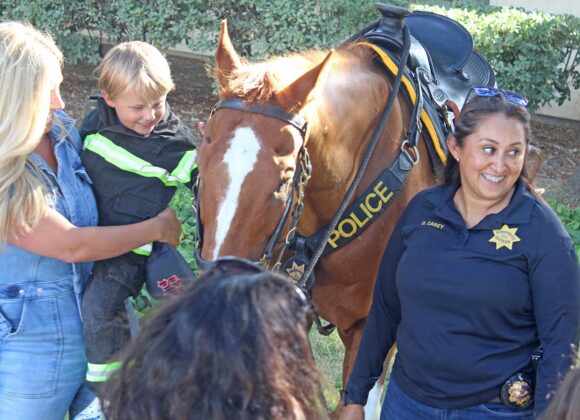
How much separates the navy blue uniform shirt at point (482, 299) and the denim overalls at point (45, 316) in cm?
115

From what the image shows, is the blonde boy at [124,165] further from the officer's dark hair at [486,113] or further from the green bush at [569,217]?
the green bush at [569,217]

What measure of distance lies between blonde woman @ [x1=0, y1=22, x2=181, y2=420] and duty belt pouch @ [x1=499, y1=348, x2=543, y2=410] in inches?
50.3

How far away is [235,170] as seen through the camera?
2.48 meters

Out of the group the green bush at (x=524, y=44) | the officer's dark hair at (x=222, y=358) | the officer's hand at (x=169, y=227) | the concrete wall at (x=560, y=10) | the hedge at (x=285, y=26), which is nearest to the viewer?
the officer's dark hair at (x=222, y=358)

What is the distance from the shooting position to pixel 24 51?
7.75ft

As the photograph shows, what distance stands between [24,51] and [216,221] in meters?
0.80

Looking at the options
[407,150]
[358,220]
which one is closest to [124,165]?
[358,220]

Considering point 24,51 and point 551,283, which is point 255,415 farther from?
point 24,51

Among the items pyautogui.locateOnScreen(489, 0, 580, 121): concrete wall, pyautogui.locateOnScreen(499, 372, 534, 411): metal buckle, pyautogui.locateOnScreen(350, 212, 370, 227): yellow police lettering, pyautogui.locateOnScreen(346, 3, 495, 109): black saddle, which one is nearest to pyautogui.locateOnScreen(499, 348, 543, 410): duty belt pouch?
pyautogui.locateOnScreen(499, 372, 534, 411): metal buckle

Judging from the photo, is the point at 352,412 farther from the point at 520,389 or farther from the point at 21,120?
the point at 21,120

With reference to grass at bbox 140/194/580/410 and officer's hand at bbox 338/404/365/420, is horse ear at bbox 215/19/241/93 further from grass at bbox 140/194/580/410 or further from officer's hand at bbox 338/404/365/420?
grass at bbox 140/194/580/410

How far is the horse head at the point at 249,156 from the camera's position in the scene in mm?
2473

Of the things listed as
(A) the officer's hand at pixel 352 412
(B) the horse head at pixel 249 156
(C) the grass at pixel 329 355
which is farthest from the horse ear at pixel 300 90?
(C) the grass at pixel 329 355

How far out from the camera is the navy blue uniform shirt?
2.33 metres
